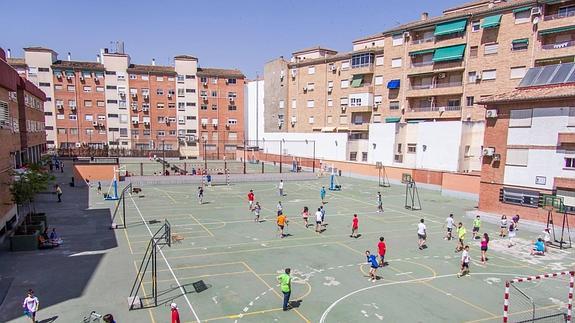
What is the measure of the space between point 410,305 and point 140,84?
8636 cm

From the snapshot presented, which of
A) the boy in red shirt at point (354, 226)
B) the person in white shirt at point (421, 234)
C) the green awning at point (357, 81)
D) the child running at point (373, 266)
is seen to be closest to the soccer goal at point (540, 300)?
the child running at point (373, 266)

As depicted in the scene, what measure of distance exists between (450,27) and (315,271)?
5071 centimetres

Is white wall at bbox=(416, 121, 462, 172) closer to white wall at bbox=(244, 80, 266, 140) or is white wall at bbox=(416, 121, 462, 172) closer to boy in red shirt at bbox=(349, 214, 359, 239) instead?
boy in red shirt at bbox=(349, 214, 359, 239)

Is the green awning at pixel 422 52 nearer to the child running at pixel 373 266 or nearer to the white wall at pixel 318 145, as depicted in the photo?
the white wall at pixel 318 145

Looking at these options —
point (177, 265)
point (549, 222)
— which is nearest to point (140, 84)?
point (177, 265)

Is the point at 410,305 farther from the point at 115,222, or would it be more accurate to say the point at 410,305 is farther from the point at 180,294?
the point at 115,222

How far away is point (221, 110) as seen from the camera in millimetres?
95250

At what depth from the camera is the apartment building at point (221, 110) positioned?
93.4 metres

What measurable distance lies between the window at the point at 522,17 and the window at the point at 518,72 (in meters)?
5.81

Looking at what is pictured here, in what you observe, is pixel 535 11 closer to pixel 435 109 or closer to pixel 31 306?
pixel 435 109

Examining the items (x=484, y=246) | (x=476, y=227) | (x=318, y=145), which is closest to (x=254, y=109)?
(x=318, y=145)

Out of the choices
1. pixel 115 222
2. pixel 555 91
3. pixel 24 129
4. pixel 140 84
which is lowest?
→ pixel 115 222

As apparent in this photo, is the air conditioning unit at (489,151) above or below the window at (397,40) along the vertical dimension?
below

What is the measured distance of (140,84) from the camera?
292 feet
